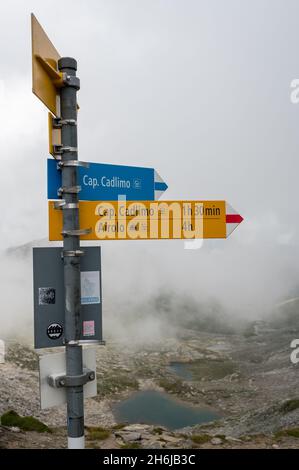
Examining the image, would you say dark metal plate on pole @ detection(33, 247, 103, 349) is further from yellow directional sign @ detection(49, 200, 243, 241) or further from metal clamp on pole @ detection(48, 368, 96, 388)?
metal clamp on pole @ detection(48, 368, 96, 388)

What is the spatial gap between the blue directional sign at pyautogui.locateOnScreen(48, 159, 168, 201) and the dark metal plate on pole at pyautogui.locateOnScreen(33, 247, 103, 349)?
0.84 m

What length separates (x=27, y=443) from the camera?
91.8 feet

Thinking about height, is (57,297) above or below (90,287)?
below

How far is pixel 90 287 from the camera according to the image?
6074 millimetres

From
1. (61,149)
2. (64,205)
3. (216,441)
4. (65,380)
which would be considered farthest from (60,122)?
(216,441)

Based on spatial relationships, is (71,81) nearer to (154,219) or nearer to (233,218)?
(154,219)

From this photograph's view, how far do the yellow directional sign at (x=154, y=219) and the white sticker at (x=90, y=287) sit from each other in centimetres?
53

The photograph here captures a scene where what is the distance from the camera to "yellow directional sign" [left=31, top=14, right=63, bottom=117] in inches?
212

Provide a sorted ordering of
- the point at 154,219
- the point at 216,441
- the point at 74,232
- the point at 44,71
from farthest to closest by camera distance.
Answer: the point at 216,441 → the point at 154,219 → the point at 74,232 → the point at 44,71

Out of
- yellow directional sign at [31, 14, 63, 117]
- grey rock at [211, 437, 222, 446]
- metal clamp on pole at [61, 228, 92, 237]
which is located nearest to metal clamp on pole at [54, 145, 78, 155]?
yellow directional sign at [31, 14, 63, 117]

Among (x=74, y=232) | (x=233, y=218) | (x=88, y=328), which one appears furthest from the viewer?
(x=233, y=218)

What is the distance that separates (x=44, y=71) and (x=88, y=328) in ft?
11.6
